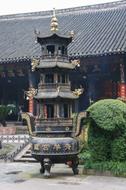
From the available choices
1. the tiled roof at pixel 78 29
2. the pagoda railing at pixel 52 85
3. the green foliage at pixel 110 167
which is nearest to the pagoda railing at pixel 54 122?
the pagoda railing at pixel 52 85

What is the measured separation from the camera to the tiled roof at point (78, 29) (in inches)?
848

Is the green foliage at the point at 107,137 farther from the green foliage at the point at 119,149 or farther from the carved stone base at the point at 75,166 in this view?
the carved stone base at the point at 75,166

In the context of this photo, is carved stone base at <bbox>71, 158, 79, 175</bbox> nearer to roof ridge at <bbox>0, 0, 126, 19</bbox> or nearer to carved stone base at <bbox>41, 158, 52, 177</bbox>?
carved stone base at <bbox>41, 158, 52, 177</bbox>

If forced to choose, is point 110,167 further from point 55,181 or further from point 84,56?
point 84,56

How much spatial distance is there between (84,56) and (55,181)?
10123 mm

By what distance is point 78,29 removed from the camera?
85.4 feet

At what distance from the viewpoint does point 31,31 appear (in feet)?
90.3

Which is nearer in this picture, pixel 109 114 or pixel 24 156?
pixel 109 114

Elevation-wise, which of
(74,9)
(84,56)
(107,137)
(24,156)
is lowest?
(24,156)

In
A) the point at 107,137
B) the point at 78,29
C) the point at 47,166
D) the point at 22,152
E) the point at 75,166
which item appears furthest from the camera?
the point at 78,29

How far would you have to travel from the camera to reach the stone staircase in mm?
15702

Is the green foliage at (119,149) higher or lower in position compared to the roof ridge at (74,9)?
lower

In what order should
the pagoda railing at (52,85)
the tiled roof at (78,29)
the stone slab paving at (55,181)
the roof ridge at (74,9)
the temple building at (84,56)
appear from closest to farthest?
the stone slab paving at (55,181)
the pagoda railing at (52,85)
the temple building at (84,56)
the tiled roof at (78,29)
the roof ridge at (74,9)

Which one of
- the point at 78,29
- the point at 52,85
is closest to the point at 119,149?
the point at 52,85
